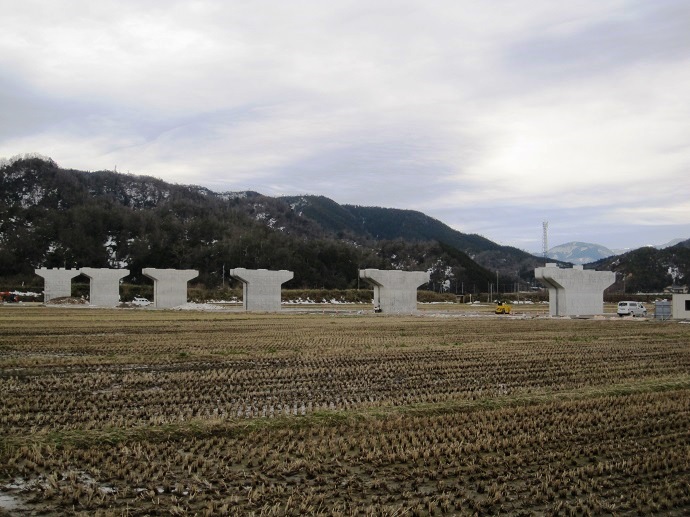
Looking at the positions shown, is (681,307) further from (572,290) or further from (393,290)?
(393,290)

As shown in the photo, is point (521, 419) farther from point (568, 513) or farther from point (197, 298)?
point (197, 298)

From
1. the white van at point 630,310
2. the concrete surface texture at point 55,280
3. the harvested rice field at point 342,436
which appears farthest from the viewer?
the concrete surface texture at point 55,280

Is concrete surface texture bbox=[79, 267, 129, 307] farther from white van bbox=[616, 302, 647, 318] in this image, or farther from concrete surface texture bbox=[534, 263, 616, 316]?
white van bbox=[616, 302, 647, 318]

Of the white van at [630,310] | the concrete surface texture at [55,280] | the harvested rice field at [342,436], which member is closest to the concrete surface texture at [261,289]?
the concrete surface texture at [55,280]

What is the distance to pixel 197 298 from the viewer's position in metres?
81.2

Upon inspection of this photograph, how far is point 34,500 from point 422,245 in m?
139

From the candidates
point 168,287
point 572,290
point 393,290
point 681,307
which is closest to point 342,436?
point 681,307

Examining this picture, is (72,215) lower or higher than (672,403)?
higher

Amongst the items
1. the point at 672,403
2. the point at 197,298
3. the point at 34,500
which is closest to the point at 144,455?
the point at 34,500

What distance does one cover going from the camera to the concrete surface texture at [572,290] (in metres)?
48.9

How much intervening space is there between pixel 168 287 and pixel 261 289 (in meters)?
10.1

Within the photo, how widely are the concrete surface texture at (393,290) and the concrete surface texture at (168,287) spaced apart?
1777cm

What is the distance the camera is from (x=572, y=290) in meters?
49.7

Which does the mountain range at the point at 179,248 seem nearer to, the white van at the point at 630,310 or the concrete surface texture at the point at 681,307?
the white van at the point at 630,310
